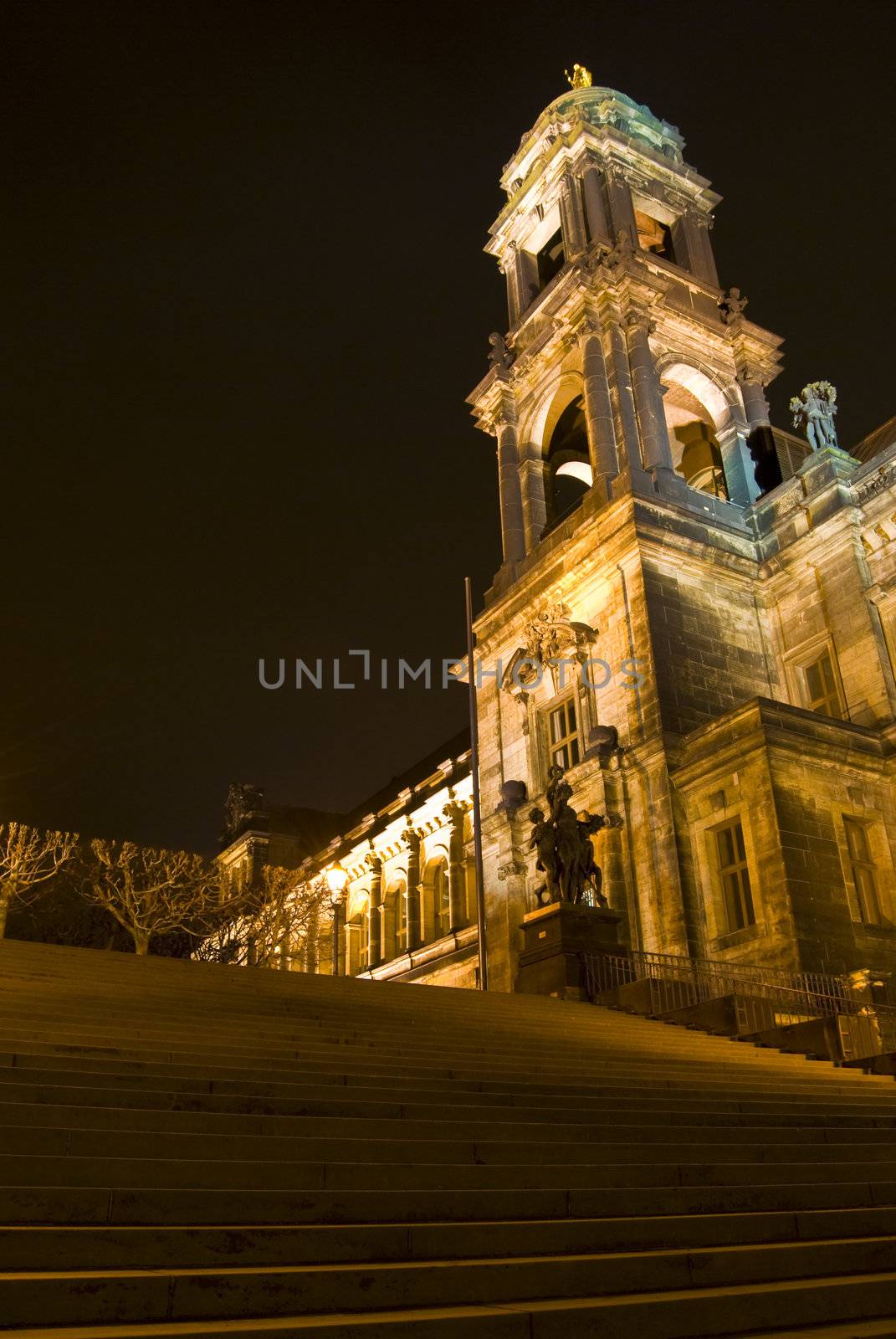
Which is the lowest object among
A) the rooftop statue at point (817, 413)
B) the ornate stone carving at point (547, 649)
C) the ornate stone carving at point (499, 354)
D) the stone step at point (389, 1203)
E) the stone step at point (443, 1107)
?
the stone step at point (389, 1203)

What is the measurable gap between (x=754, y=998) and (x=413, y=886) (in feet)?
102

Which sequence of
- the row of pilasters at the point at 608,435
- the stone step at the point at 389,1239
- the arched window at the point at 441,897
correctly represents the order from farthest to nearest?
the arched window at the point at 441,897
the row of pilasters at the point at 608,435
the stone step at the point at 389,1239

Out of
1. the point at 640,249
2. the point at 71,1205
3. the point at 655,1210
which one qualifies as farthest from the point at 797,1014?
the point at 640,249

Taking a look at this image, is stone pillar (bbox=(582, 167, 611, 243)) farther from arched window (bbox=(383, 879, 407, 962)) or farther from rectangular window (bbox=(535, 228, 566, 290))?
arched window (bbox=(383, 879, 407, 962))

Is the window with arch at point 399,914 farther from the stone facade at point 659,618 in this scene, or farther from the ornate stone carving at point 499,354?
the ornate stone carving at point 499,354

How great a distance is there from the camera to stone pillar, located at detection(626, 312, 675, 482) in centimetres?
3412

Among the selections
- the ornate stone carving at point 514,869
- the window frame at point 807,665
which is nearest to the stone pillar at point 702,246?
the window frame at point 807,665

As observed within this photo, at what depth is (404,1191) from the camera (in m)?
7.09

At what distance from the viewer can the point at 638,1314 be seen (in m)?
5.67

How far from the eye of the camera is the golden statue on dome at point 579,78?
4756 cm

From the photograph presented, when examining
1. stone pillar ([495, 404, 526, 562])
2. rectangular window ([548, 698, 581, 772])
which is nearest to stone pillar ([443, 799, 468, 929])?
stone pillar ([495, 404, 526, 562])

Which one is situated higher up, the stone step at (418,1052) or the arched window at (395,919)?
the arched window at (395,919)

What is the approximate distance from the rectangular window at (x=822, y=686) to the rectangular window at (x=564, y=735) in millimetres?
6828

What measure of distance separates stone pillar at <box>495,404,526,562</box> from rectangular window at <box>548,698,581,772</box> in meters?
7.46
